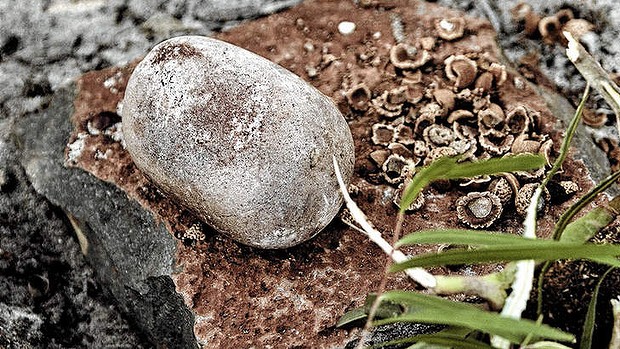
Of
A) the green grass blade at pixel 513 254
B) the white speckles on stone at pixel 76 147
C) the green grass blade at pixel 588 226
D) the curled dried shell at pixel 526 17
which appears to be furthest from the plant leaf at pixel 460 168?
the white speckles on stone at pixel 76 147

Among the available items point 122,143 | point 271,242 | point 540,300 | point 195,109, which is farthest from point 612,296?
point 122,143

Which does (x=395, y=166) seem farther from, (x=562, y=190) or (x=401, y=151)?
(x=562, y=190)

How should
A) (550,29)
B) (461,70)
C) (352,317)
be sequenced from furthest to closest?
(550,29), (461,70), (352,317)

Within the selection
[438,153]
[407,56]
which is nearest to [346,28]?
[407,56]

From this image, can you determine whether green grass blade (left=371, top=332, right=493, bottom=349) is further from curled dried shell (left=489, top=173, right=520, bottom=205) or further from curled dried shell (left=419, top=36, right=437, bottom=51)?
curled dried shell (left=419, top=36, right=437, bottom=51)

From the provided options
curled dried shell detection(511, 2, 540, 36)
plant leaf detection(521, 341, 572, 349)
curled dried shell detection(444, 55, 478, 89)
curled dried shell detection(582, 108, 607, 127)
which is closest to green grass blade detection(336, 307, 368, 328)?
plant leaf detection(521, 341, 572, 349)

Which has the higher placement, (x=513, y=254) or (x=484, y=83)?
(x=513, y=254)
